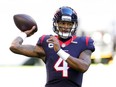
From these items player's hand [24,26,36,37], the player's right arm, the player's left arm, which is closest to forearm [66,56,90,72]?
the player's left arm

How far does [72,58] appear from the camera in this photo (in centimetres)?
454

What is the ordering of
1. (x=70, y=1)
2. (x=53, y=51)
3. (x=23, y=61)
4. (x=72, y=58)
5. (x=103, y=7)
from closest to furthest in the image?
1. (x=72, y=58)
2. (x=53, y=51)
3. (x=23, y=61)
4. (x=70, y=1)
5. (x=103, y=7)

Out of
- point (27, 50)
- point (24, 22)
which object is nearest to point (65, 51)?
point (27, 50)

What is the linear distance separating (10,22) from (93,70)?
1.82 m

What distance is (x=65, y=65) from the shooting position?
15.7 ft

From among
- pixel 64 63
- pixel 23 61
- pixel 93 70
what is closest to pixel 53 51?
pixel 64 63

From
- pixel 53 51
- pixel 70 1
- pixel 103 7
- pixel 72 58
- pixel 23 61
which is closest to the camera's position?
pixel 72 58

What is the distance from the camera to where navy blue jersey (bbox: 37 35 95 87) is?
4762mm

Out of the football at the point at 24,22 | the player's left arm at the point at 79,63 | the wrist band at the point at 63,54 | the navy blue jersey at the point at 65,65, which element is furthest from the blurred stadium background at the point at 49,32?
the wrist band at the point at 63,54

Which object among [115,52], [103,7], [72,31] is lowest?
[115,52]

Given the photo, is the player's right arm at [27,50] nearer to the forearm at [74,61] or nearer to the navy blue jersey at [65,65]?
the navy blue jersey at [65,65]

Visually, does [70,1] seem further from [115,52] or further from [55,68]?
[55,68]

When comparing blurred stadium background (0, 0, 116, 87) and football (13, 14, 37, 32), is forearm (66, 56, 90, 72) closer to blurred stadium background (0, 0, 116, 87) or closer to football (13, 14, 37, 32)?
football (13, 14, 37, 32)

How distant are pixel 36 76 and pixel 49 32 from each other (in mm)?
1259
